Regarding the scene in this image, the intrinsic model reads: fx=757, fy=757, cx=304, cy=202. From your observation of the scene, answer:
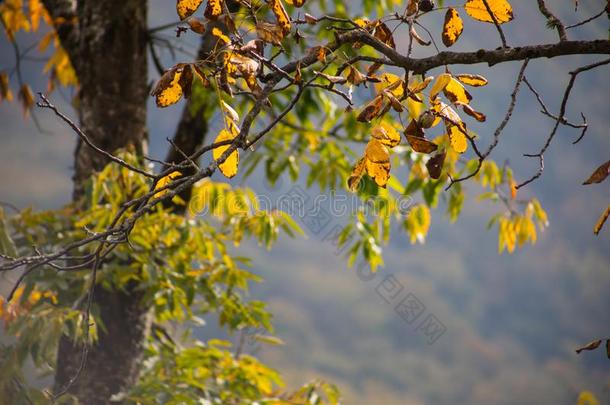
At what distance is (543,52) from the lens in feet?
4.83

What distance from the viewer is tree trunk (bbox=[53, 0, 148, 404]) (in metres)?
3.16

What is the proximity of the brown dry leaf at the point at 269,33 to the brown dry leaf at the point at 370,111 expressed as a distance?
0.21 metres

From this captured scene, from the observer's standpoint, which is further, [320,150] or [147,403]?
[320,150]

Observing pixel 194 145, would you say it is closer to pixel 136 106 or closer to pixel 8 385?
pixel 136 106

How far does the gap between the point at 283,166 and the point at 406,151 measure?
0.68 meters

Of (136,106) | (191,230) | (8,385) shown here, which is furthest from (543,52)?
(136,106)

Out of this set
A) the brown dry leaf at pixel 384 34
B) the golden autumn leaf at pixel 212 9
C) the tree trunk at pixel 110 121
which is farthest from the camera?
the tree trunk at pixel 110 121

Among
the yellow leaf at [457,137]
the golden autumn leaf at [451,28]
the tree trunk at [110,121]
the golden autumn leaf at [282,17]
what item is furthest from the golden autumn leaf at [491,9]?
the tree trunk at [110,121]

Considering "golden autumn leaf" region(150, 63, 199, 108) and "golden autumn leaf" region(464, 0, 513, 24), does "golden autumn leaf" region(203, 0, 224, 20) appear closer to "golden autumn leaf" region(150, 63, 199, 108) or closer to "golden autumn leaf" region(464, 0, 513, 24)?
"golden autumn leaf" region(150, 63, 199, 108)

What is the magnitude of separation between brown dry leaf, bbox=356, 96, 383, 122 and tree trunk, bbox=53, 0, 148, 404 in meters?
2.09

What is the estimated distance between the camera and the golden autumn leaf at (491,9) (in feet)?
4.88

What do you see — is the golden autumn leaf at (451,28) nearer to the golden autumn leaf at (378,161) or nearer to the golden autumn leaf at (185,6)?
the golden autumn leaf at (378,161)

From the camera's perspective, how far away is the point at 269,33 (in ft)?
4.59

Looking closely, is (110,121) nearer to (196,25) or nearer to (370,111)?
(196,25)
